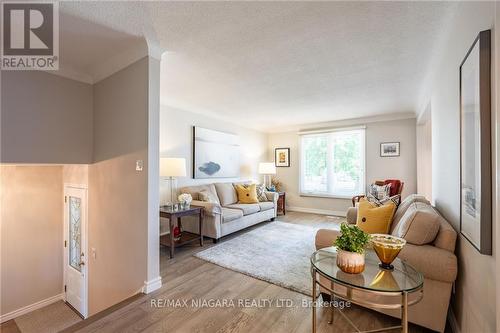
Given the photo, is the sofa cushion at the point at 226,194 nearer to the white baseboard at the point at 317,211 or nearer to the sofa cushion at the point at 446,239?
the white baseboard at the point at 317,211

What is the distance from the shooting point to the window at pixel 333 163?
555 cm

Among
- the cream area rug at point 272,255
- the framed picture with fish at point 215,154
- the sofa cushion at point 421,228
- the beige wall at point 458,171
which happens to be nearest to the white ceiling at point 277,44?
the beige wall at point 458,171

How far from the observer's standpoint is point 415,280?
1281 millimetres

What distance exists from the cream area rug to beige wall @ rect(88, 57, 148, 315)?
987mm

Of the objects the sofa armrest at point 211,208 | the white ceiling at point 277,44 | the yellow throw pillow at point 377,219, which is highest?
the white ceiling at point 277,44

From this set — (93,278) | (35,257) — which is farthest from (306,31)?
(35,257)

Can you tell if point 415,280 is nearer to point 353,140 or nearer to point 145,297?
point 145,297

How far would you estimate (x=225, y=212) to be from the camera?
3.92 m

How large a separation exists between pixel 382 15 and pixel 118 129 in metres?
2.84

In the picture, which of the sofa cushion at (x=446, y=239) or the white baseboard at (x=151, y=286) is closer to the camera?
the sofa cushion at (x=446, y=239)

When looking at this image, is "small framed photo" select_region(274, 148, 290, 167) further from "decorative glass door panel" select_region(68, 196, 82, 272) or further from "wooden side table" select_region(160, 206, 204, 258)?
"decorative glass door panel" select_region(68, 196, 82, 272)

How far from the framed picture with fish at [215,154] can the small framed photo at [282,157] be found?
4.94 ft

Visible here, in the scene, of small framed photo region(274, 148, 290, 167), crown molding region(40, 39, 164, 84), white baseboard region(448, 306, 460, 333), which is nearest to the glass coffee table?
Result: white baseboard region(448, 306, 460, 333)

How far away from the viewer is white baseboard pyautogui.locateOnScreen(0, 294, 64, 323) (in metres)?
3.18
